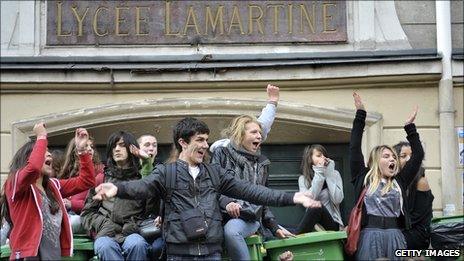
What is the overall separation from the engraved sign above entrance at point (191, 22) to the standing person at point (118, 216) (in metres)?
2.97

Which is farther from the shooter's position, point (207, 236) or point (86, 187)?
point (86, 187)

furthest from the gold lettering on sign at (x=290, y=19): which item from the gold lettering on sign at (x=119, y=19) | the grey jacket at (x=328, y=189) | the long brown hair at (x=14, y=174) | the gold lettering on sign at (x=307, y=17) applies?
the long brown hair at (x=14, y=174)

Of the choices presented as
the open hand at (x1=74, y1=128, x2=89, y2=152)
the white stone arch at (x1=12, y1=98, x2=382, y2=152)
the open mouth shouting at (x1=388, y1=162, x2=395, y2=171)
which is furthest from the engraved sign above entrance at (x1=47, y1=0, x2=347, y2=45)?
the open hand at (x1=74, y1=128, x2=89, y2=152)

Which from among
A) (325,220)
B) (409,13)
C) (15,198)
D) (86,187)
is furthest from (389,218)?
(409,13)

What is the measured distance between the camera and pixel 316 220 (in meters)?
7.94

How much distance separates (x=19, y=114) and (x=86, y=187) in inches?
132

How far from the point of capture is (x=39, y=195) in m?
6.47

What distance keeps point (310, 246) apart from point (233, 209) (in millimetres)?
623

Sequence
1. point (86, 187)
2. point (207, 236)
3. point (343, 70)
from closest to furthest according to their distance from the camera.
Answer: point (207, 236) < point (86, 187) < point (343, 70)

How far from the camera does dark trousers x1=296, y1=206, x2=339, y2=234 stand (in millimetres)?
7898

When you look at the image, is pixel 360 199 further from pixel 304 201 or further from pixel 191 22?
pixel 191 22

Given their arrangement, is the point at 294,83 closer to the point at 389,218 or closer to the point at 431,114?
the point at 431,114

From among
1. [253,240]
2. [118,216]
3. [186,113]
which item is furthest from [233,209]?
[186,113]

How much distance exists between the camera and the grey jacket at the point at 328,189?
8.12 m
